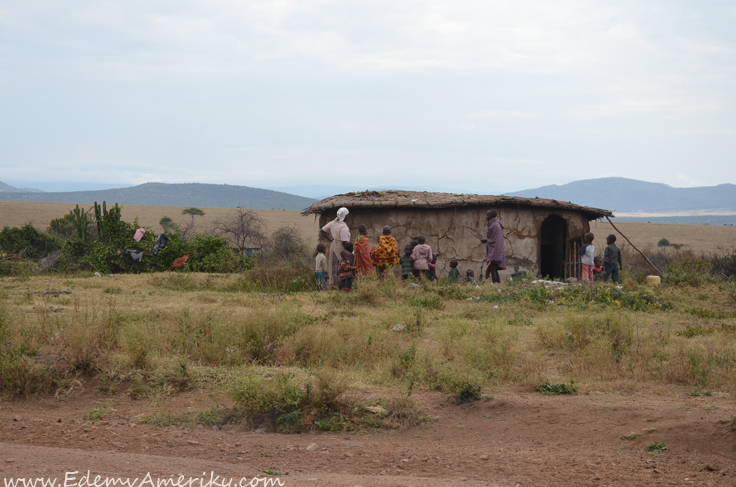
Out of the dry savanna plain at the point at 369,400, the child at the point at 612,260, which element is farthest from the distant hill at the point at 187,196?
the dry savanna plain at the point at 369,400

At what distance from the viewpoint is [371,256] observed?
432 inches

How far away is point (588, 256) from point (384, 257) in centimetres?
386

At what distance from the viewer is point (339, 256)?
11062 millimetres

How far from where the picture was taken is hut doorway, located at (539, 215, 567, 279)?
49.5 feet

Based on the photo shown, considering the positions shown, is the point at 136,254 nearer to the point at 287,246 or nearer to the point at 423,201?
the point at 287,246

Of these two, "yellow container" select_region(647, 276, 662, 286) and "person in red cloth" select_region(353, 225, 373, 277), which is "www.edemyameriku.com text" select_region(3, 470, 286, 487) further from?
"yellow container" select_region(647, 276, 662, 286)

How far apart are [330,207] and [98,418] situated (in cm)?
900

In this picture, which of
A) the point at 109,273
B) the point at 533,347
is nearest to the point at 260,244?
the point at 109,273

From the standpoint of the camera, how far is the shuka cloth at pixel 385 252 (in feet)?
35.8

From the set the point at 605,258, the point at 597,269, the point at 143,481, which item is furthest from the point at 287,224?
the point at 143,481

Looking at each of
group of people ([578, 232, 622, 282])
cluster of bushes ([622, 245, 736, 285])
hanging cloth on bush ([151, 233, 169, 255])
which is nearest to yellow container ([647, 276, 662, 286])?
cluster of bushes ([622, 245, 736, 285])

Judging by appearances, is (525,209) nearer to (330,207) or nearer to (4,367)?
(330,207)

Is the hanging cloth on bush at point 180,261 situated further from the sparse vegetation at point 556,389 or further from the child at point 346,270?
the sparse vegetation at point 556,389

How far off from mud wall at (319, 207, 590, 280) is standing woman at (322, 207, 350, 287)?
195 centimetres
